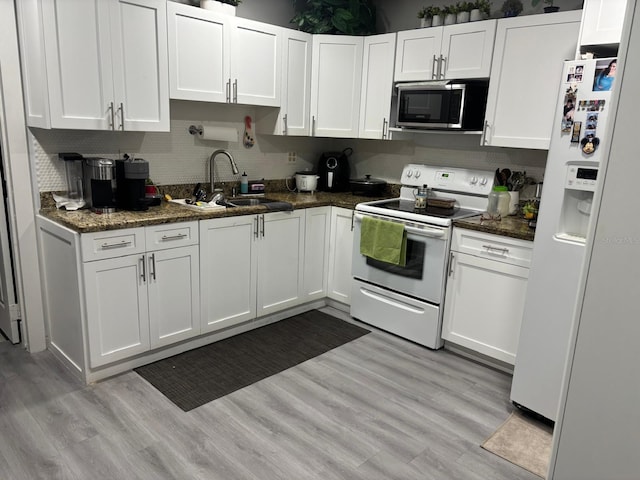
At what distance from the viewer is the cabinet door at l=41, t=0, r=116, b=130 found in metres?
2.56

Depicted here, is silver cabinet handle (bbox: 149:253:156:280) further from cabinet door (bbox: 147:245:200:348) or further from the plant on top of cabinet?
the plant on top of cabinet

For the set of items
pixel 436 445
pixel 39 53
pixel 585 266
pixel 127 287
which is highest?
pixel 39 53

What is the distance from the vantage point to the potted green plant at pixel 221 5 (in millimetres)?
3188

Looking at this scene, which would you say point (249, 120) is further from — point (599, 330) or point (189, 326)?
point (599, 330)

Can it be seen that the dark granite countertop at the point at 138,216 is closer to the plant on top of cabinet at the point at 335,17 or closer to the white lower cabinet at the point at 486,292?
the white lower cabinet at the point at 486,292

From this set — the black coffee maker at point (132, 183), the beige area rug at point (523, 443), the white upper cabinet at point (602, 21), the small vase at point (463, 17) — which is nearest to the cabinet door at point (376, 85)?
the small vase at point (463, 17)

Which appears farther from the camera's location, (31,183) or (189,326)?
(189,326)

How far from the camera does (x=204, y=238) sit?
311 centimetres

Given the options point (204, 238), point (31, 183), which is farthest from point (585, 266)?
point (31, 183)

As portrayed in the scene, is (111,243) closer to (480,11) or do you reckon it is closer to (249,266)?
(249,266)

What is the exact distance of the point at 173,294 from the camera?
3.04m

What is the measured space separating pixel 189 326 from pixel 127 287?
0.54 metres

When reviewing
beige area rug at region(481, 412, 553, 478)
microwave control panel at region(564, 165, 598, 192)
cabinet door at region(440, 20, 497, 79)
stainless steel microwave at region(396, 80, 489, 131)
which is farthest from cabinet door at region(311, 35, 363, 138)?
beige area rug at region(481, 412, 553, 478)

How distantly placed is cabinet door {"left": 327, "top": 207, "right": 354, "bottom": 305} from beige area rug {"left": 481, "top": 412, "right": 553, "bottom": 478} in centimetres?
162
